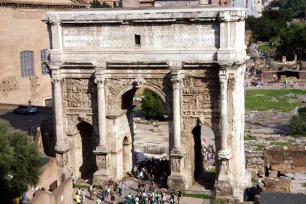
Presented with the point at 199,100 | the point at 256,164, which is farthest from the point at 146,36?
the point at 256,164

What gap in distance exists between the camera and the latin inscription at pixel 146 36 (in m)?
25.3

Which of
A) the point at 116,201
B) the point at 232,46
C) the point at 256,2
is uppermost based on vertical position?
the point at 256,2

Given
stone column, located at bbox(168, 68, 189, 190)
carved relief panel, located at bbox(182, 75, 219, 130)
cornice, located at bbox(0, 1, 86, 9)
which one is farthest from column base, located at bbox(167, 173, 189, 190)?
cornice, located at bbox(0, 1, 86, 9)

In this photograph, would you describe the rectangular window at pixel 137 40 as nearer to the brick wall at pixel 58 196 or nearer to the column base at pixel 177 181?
the column base at pixel 177 181

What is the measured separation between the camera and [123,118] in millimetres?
28266

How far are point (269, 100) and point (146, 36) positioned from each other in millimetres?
37872

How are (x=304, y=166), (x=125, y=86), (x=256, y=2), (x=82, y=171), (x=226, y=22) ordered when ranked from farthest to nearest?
(x=256, y=2)
(x=304, y=166)
(x=82, y=171)
(x=125, y=86)
(x=226, y=22)

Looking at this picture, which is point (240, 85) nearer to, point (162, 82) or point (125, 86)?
point (162, 82)

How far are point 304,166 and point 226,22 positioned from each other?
11.9 meters

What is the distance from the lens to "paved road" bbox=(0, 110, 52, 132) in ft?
106

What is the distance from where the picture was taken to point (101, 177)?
27.1 meters

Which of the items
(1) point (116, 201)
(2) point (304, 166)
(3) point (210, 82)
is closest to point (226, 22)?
(3) point (210, 82)

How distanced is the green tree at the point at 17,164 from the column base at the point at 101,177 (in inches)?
187

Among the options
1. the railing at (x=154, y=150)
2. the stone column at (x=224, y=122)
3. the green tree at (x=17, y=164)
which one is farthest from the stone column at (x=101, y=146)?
the railing at (x=154, y=150)
